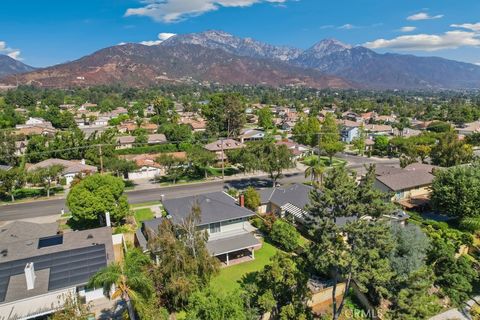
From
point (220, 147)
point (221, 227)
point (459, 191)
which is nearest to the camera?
point (221, 227)

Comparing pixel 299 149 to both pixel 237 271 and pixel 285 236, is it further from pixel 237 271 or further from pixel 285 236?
pixel 237 271

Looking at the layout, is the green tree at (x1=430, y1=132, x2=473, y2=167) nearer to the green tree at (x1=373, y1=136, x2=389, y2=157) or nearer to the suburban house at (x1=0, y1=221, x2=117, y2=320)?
the green tree at (x1=373, y1=136, x2=389, y2=157)

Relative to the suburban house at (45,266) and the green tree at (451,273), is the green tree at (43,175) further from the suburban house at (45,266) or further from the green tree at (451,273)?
the green tree at (451,273)

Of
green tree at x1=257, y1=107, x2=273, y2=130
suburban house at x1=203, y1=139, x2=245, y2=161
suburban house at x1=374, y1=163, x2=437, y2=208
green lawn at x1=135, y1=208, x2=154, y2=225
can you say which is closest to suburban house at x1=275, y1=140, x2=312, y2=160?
suburban house at x1=203, y1=139, x2=245, y2=161

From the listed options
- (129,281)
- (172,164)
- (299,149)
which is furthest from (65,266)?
(299,149)

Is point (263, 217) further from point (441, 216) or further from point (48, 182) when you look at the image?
point (48, 182)

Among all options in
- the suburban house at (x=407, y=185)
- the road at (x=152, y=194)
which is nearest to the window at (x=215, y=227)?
the road at (x=152, y=194)
